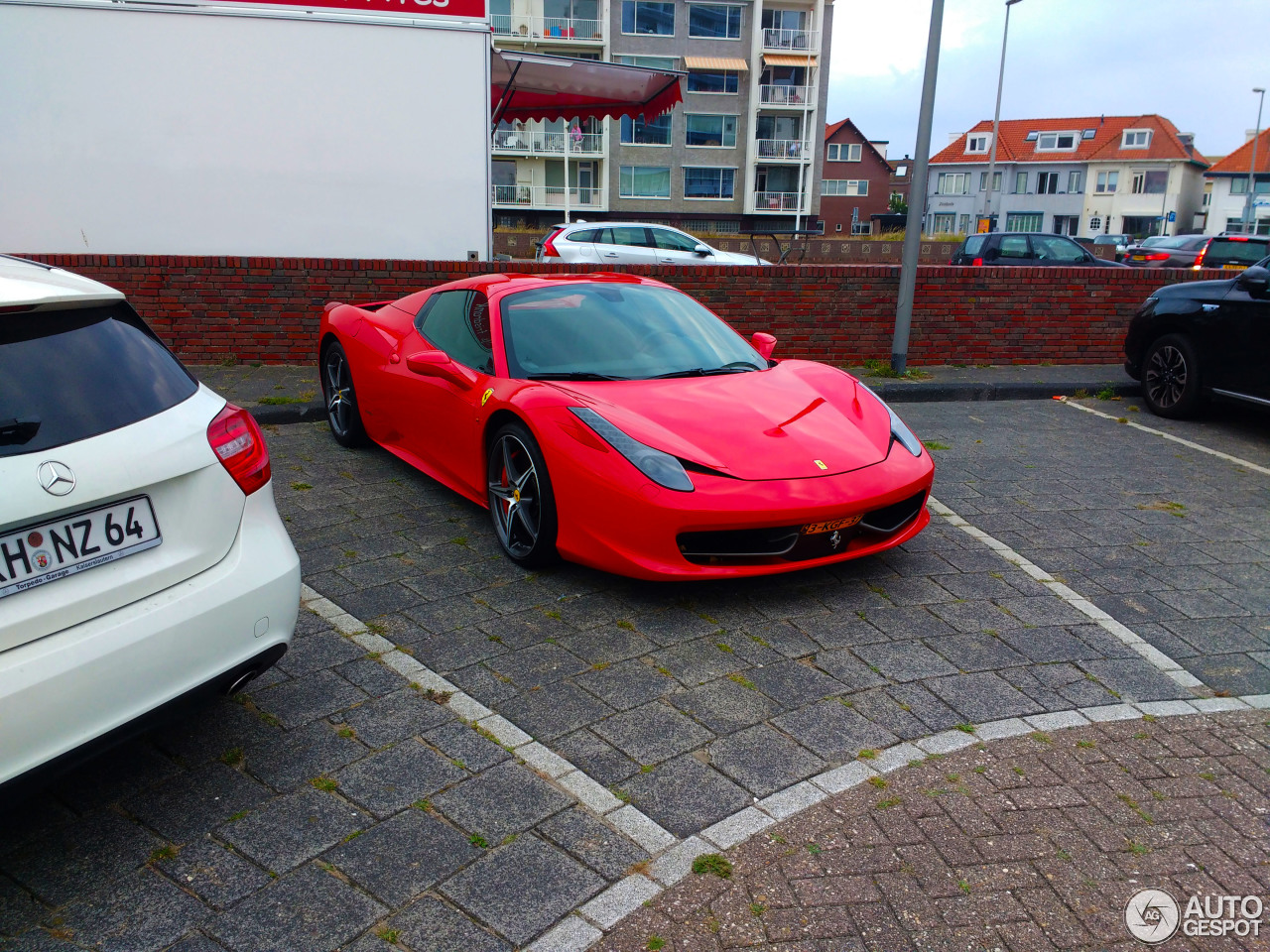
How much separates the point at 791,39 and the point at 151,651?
5541 centimetres

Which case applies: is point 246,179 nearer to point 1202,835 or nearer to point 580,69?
point 580,69

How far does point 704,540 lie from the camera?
402 cm

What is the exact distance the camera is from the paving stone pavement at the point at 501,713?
244 centimetres

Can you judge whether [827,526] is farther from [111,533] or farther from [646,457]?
[111,533]

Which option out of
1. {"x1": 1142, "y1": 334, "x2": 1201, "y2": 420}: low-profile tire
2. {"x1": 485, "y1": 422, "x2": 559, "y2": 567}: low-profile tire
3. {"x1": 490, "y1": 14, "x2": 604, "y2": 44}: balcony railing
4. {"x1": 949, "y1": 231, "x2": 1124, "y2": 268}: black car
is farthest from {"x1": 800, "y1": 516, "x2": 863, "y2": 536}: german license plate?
{"x1": 490, "y1": 14, "x2": 604, "y2": 44}: balcony railing

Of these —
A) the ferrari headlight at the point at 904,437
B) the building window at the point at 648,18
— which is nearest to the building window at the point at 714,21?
the building window at the point at 648,18

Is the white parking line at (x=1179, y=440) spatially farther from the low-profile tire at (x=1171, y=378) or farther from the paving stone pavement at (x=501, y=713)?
the paving stone pavement at (x=501, y=713)

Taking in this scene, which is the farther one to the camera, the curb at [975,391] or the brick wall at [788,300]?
the curb at [975,391]

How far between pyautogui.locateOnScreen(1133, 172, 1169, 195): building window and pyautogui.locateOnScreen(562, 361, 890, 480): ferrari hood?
81423 mm

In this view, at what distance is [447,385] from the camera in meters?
5.11

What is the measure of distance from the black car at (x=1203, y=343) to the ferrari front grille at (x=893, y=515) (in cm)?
454

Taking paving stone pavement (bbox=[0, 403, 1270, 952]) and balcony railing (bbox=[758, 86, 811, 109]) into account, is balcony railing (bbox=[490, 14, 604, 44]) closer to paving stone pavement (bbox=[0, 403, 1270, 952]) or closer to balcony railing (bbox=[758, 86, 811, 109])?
balcony railing (bbox=[758, 86, 811, 109])

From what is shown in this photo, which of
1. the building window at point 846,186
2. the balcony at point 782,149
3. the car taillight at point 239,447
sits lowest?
the car taillight at point 239,447

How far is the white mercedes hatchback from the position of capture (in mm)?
2260
